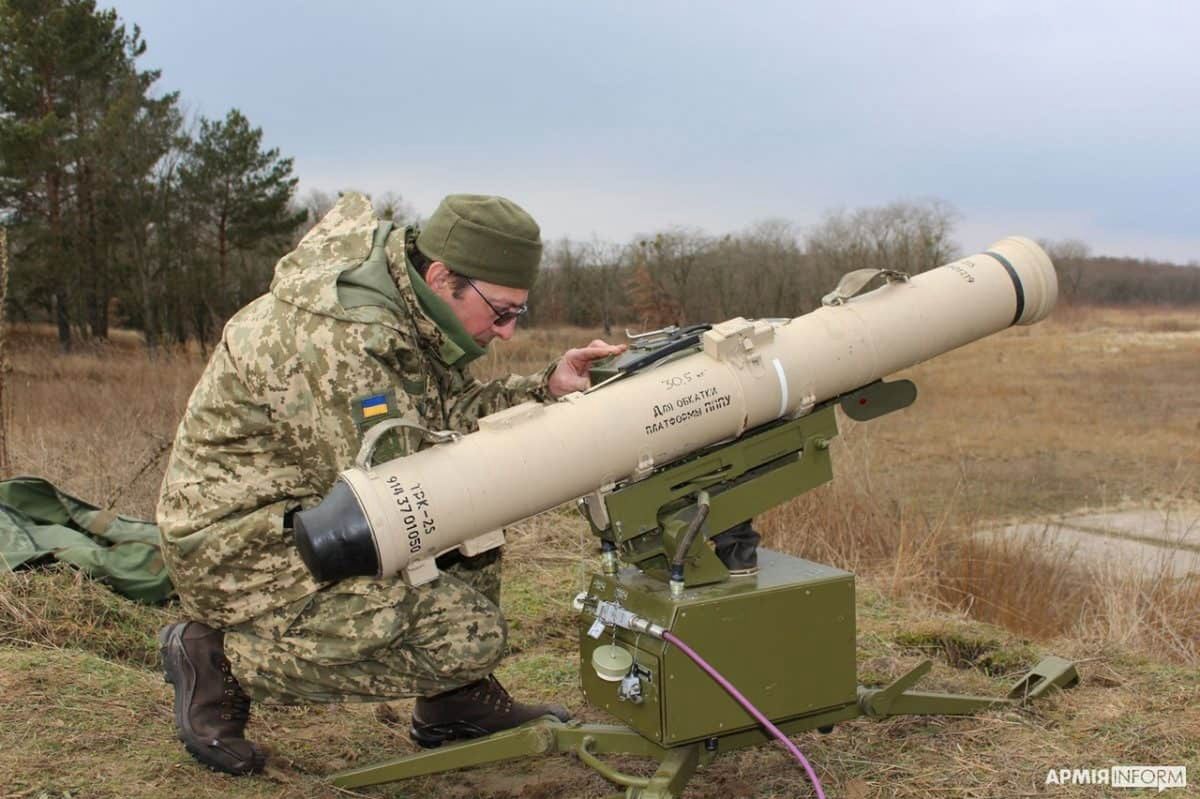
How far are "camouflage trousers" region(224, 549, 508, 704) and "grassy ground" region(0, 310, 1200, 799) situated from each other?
40cm

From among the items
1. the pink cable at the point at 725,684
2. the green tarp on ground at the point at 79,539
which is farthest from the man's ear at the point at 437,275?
the green tarp on ground at the point at 79,539

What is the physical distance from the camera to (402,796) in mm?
3322

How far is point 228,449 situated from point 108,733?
120 centimetres

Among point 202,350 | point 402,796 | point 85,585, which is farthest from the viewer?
point 202,350

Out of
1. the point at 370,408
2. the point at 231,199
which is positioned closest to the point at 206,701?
the point at 370,408

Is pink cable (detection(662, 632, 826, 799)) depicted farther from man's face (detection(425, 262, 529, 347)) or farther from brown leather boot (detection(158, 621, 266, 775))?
brown leather boot (detection(158, 621, 266, 775))

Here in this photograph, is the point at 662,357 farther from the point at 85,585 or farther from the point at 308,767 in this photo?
the point at 85,585

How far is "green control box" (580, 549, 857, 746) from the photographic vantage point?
2838mm

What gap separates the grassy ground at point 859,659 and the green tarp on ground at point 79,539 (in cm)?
10

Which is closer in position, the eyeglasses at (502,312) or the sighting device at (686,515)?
the sighting device at (686,515)

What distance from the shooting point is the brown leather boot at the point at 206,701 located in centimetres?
324

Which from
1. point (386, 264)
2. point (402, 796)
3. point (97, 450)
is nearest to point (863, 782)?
point (402, 796)

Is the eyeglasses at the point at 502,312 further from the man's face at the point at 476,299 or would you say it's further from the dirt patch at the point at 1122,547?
the dirt patch at the point at 1122,547

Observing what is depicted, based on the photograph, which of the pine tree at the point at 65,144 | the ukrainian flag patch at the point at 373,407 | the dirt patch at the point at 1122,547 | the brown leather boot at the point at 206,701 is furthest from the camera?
the pine tree at the point at 65,144
